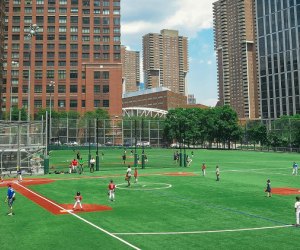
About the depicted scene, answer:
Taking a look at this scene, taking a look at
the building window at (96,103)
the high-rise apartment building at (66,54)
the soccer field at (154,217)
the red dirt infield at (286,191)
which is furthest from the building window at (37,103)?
the red dirt infield at (286,191)

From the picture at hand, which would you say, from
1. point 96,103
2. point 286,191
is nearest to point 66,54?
point 96,103

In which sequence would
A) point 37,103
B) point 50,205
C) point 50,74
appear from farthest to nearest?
1. point 50,74
2. point 37,103
3. point 50,205

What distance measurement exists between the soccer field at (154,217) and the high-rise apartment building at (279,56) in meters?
132

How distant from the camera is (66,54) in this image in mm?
150750

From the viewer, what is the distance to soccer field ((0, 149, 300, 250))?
55.2 ft

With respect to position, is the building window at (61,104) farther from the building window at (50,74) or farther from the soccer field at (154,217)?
the soccer field at (154,217)

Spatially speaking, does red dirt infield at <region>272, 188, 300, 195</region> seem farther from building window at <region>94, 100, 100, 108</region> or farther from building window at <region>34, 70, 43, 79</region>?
building window at <region>34, 70, 43, 79</region>

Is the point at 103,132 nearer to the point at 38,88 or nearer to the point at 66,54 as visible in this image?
the point at 38,88

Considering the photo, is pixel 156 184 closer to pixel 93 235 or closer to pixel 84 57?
pixel 93 235

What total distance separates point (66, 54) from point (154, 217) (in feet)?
451

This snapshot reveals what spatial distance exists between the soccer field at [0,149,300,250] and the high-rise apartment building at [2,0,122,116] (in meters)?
113

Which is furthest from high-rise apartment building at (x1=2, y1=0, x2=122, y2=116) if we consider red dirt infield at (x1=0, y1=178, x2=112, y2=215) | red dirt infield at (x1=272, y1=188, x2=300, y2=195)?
red dirt infield at (x1=272, y1=188, x2=300, y2=195)

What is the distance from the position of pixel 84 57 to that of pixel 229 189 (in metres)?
127

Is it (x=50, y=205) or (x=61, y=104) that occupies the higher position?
(x=61, y=104)
